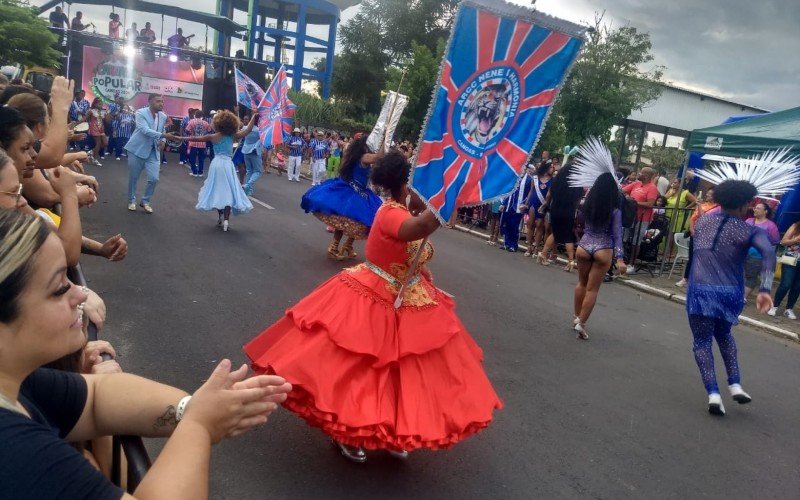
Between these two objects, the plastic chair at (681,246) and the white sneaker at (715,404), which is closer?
the white sneaker at (715,404)

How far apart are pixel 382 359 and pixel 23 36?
2083 cm

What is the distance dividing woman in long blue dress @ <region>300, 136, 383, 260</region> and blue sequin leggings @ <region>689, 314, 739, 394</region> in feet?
15.1

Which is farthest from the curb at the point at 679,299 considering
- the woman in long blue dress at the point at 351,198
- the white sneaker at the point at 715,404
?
the woman in long blue dress at the point at 351,198

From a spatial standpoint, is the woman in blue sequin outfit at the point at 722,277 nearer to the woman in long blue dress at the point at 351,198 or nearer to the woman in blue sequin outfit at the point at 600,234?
the woman in blue sequin outfit at the point at 600,234

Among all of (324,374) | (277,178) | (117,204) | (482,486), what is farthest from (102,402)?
(277,178)

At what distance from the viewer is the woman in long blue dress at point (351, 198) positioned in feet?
27.4

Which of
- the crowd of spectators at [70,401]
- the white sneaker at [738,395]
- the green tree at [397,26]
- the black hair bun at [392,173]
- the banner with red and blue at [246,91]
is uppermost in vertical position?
the green tree at [397,26]

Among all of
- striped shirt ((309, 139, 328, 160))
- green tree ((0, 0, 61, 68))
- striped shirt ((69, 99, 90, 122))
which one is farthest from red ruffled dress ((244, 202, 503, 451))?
green tree ((0, 0, 61, 68))

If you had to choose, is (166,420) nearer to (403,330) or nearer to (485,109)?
(403,330)

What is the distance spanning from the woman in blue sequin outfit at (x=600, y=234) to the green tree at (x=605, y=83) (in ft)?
58.4

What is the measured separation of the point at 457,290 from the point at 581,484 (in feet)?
14.9

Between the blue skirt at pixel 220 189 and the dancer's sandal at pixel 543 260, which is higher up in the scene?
the blue skirt at pixel 220 189

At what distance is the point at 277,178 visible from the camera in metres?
20.0

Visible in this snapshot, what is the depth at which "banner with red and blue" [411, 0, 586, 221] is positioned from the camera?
2.57 metres
